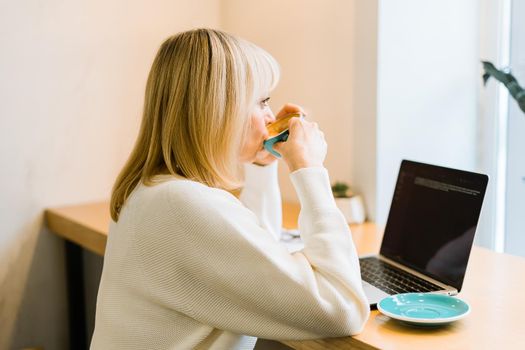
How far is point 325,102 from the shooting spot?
1912 millimetres

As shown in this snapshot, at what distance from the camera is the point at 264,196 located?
156 centimetres

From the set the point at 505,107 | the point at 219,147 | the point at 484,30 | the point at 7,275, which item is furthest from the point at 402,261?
the point at 7,275

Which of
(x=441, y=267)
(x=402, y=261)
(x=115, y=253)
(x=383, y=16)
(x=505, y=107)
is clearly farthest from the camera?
(x=505, y=107)

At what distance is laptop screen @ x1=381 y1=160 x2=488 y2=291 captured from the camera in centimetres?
115

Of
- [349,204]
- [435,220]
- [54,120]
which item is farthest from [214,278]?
[54,120]

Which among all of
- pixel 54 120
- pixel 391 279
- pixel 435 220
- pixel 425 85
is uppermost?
pixel 425 85

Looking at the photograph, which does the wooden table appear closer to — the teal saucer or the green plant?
the teal saucer

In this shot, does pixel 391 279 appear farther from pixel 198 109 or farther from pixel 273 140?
pixel 198 109

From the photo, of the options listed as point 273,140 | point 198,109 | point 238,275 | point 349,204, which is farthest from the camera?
point 349,204

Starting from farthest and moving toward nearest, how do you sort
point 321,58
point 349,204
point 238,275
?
1. point 321,58
2. point 349,204
3. point 238,275

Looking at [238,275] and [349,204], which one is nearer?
[238,275]

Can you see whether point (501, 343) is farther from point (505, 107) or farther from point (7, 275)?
point (7, 275)

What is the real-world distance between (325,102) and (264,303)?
112cm

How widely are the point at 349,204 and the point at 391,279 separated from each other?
0.51 m
